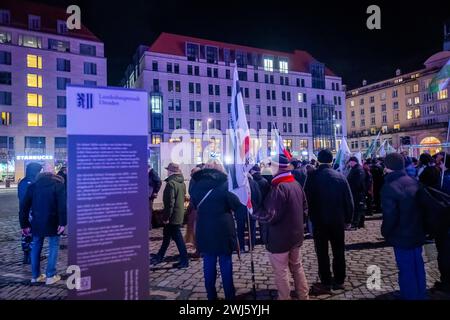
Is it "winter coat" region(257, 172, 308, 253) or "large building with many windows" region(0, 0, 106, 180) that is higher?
"large building with many windows" region(0, 0, 106, 180)

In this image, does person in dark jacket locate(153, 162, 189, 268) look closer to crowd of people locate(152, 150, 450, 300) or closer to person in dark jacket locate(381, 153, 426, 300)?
crowd of people locate(152, 150, 450, 300)

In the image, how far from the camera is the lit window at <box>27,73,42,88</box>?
166ft

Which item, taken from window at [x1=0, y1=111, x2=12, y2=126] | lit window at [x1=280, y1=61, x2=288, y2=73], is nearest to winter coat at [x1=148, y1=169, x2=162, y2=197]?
window at [x1=0, y1=111, x2=12, y2=126]

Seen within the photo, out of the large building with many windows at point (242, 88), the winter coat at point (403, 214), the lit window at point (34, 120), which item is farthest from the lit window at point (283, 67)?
the winter coat at point (403, 214)

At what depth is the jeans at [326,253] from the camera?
231 inches

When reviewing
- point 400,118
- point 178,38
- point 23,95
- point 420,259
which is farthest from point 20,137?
point 400,118

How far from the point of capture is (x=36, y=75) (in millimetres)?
51312

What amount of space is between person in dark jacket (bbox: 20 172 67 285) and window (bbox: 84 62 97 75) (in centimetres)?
5302

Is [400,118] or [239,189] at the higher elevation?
[400,118]

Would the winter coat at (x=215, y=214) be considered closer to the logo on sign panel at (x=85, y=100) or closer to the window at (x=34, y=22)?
the logo on sign panel at (x=85, y=100)

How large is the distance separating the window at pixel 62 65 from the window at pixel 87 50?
308 cm

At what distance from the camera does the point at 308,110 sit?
7700cm

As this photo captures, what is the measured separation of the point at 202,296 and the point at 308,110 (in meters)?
75.0
